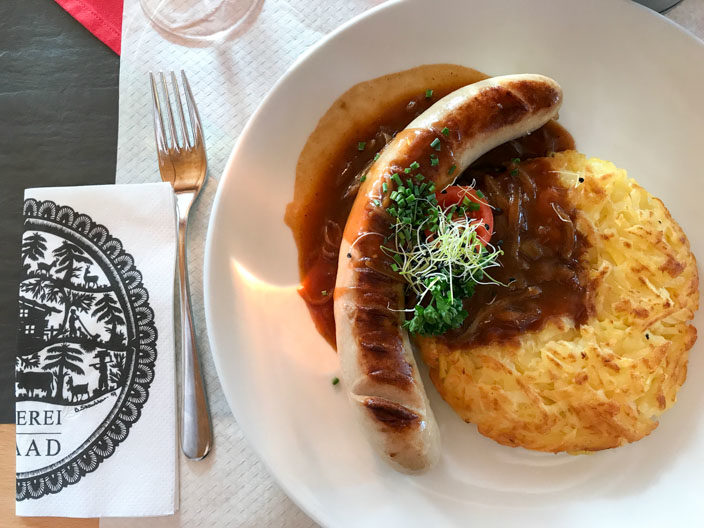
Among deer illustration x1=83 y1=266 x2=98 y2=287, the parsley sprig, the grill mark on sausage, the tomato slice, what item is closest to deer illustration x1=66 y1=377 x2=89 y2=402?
deer illustration x1=83 y1=266 x2=98 y2=287

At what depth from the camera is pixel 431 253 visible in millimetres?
2121

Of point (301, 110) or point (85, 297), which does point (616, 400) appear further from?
point (85, 297)

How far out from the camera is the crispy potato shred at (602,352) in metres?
2.19

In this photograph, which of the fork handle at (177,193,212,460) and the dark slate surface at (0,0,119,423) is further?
the dark slate surface at (0,0,119,423)

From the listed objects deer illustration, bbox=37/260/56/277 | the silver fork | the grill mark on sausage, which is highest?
the silver fork

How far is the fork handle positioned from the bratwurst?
71 cm

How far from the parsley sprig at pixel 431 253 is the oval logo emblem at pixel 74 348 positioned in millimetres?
1235

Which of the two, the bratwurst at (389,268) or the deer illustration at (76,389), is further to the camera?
the deer illustration at (76,389)

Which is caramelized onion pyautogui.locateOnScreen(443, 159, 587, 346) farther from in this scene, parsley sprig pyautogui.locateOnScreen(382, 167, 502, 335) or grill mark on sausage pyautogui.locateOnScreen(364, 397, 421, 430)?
grill mark on sausage pyautogui.locateOnScreen(364, 397, 421, 430)

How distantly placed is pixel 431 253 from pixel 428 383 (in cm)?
66

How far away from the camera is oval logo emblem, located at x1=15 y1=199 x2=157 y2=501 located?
2.43m

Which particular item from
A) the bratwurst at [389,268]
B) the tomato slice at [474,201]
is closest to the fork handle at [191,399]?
the bratwurst at [389,268]

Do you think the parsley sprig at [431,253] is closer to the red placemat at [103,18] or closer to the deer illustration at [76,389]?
the deer illustration at [76,389]

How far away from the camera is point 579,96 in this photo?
2.51 meters
